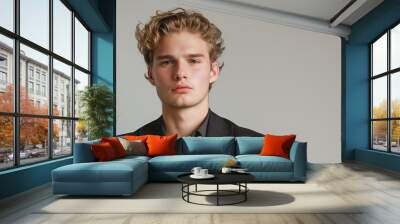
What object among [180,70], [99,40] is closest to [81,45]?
[99,40]

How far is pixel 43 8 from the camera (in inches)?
243

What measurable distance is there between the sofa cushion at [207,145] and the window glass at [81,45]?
2780 millimetres

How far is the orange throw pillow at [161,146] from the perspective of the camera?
6738 millimetres

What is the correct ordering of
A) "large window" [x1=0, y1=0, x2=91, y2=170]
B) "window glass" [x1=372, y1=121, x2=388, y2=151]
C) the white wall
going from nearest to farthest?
"large window" [x1=0, y1=0, x2=91, y2=170], the white wall, "window glass" [x1=372, y1=121, x2=388, y2=151]

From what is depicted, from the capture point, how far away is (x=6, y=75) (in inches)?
196

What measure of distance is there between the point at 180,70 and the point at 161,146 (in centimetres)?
150

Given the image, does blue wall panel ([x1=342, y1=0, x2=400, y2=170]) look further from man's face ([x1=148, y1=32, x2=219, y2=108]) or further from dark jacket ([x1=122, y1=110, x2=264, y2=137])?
man's face ([x1=148, y1=32, x2=219, y2=108])

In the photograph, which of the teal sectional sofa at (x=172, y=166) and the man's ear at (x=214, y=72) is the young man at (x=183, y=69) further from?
the teal sectional sofa at (x=172, y=166)

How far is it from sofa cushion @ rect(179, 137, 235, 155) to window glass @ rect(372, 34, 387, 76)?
419 cm

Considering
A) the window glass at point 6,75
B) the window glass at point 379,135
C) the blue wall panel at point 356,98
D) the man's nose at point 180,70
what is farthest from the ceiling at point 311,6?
the window glass at point 6,75

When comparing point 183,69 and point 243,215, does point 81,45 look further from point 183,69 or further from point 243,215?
point 243,215

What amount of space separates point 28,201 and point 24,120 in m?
1.29

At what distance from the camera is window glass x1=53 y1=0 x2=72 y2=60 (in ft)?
21.8

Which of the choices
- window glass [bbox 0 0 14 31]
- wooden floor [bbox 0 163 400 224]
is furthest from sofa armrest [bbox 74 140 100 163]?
window glass [bbox 0 0 14 31]
